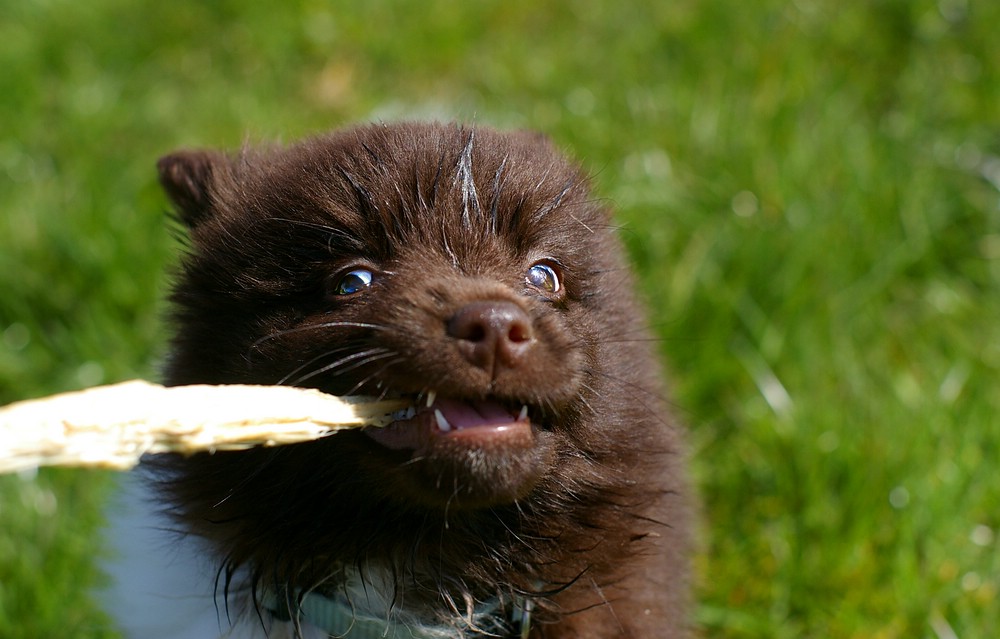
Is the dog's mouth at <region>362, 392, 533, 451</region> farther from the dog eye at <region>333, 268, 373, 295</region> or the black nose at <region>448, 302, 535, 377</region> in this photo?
the dog eye at <region>333, 268, 373, 295</region>

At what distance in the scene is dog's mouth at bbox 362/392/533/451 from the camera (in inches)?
90.7

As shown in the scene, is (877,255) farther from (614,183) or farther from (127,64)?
(127,64)

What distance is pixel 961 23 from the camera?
5418 mm

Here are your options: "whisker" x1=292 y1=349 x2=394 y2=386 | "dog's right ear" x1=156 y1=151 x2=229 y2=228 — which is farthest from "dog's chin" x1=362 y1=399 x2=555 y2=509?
"dog's right ear" x1=156 y1=151 x2=229 y2=228

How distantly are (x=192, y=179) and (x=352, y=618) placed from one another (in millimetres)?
1333

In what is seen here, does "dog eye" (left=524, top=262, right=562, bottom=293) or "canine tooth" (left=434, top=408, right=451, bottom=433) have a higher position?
"dog eye" (left=524, top=262, right=562, bottom=293)

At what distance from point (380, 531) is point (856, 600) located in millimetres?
1810

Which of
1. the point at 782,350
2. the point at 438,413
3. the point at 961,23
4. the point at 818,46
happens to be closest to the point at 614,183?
the point at 782,350

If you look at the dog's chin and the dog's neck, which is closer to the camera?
the dog's chin

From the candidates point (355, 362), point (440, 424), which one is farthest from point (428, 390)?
point (355, 362)

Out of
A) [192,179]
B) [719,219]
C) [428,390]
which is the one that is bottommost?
[719,219]

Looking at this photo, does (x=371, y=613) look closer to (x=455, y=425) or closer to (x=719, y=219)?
(x=455, y=425)

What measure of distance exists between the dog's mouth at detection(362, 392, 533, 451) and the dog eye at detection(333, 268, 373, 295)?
1.16 ft

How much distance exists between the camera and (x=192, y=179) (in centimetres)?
311
